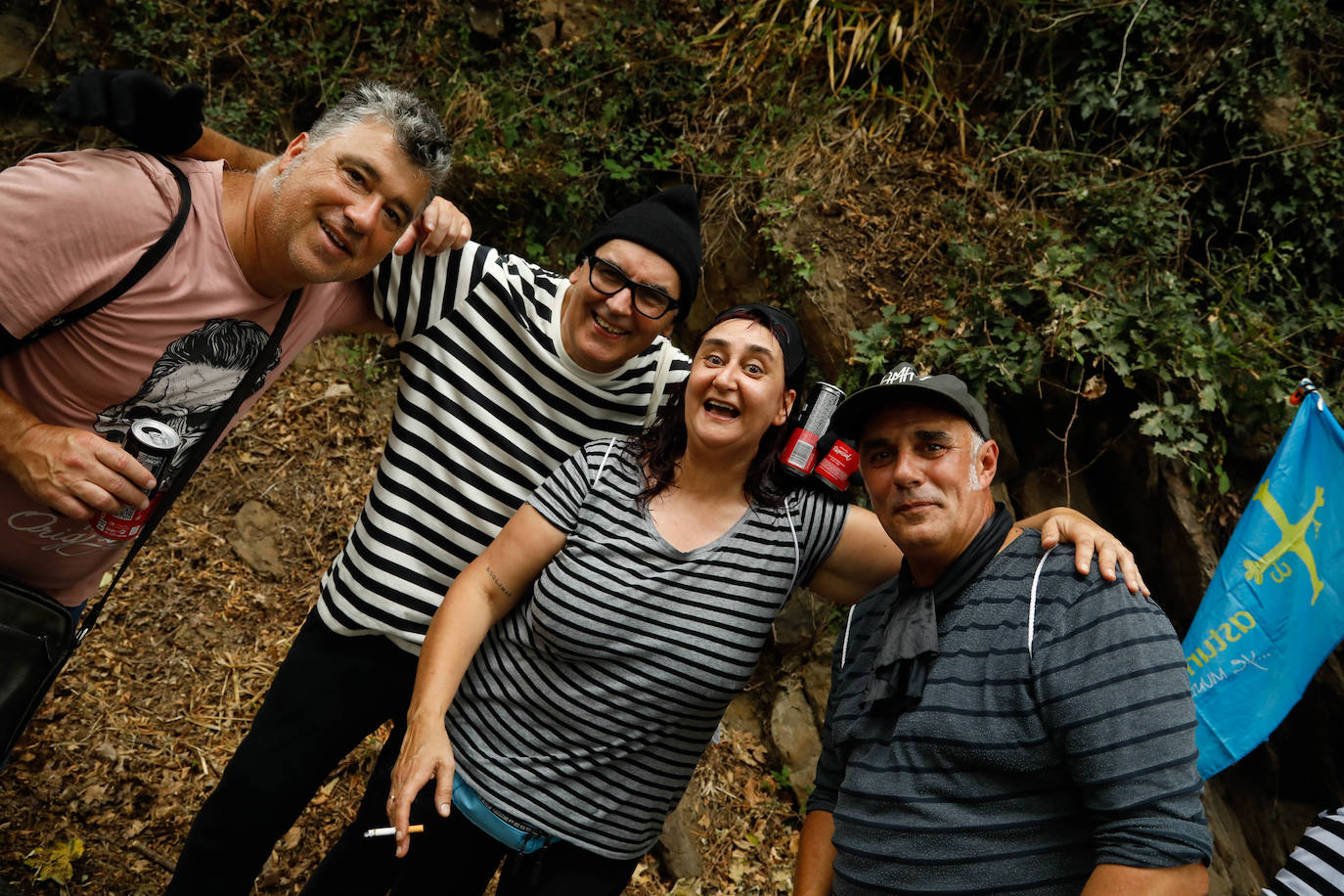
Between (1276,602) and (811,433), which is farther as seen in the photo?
(1276,602)

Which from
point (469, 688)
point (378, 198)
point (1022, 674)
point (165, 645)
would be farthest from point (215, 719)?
point (1022, 674)

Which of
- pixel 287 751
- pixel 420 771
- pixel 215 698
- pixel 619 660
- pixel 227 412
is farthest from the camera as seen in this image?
pixel 215 698

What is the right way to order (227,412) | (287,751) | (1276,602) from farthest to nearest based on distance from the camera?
(1276,602) → (287,751) → (227,412)

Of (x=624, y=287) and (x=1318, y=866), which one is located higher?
(x=624, y=287)

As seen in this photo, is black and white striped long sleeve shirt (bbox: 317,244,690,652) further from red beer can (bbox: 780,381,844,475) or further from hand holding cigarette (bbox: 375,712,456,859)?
red beer can (bbox: 780,381,844,475)

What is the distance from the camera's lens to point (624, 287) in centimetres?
242

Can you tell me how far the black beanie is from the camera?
8.10 ft

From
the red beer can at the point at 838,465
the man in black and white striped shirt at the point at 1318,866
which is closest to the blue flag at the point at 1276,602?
the man in black and white striped shirt at the point at 1318,866

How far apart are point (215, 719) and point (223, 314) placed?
10.2 ft

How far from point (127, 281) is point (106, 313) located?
0.10 meters

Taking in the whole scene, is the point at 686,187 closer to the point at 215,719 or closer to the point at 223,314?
the point at 223,314

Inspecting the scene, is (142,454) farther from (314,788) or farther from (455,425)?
(314,788)

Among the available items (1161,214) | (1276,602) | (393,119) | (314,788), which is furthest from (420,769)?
(1161,214)

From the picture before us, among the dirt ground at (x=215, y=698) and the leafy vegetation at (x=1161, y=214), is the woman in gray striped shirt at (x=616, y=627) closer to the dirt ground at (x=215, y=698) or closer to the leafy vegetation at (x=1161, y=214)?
the dirt ground at (x=215, y=698)
